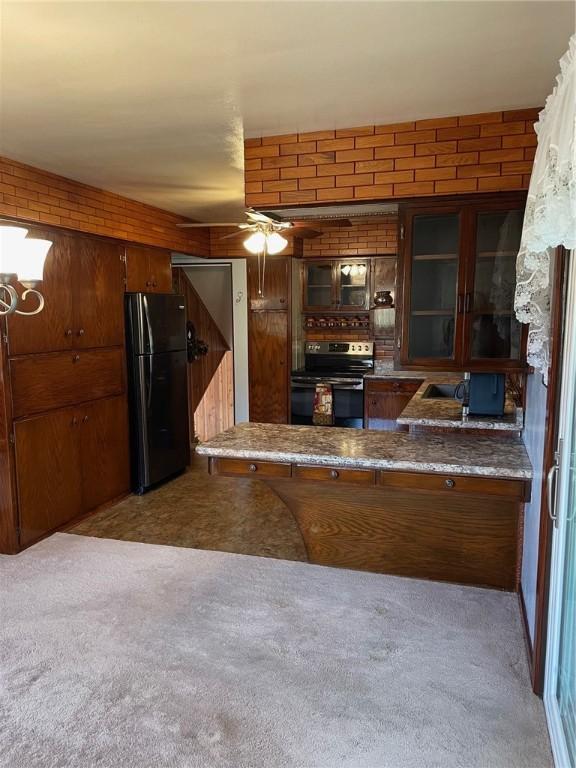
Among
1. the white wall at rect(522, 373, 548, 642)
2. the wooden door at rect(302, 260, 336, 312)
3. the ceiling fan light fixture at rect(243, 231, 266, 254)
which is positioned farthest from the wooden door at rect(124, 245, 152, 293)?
the white wall at rect(522, 373, 548, 642)

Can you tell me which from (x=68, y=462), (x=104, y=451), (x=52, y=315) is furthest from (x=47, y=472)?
(x=52, y=315)

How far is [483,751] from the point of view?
5.87ft

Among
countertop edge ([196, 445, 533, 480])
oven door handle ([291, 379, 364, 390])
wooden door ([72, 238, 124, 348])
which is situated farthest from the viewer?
oven door handle ([291, 379, 364, 390])

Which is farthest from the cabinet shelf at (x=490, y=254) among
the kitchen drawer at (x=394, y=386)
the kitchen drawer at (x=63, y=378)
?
the kitchen drawer at (x=63, y=378)

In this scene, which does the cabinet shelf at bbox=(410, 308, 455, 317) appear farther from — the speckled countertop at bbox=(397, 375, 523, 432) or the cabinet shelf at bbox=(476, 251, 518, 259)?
the speckled countertop at bbox=(397, 375, 523, 432)

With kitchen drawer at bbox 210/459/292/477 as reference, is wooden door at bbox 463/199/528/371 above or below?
above

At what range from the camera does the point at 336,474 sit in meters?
2.58

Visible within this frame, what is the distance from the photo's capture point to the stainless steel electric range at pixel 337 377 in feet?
18.4

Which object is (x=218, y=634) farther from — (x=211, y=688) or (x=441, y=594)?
(x=441, y=594)

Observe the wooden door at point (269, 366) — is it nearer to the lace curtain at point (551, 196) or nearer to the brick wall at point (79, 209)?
the brick wall at point (79, 209)

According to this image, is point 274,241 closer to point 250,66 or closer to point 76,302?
point 76,302

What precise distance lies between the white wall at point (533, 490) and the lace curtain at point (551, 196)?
48 cm

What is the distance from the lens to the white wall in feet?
7.14

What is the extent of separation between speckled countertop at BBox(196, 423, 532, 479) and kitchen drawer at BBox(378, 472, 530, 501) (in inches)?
1.3
